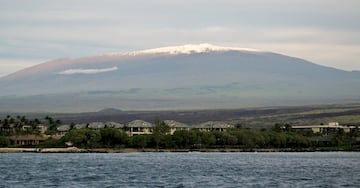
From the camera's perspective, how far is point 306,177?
69.0 m

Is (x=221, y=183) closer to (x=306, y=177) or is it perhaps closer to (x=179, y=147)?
(x=306, y=177)

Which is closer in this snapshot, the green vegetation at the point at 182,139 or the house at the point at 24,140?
the green vegetation at the point at 182,139

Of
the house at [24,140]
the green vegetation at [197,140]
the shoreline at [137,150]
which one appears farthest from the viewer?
the house at [24,140]

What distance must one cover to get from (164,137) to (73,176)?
9163 centimetres

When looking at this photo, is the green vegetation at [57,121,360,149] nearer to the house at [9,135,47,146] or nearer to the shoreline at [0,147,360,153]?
A: the shoreline at [0,147,360,153]

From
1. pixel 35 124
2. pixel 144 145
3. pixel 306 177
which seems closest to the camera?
pixel 306 177

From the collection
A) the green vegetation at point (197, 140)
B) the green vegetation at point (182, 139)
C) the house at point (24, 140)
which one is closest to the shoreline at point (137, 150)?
the green vegetation at point (182, 139)

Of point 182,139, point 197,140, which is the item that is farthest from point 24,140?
point 197,140

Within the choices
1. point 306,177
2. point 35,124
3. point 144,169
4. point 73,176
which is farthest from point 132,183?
point 35,124

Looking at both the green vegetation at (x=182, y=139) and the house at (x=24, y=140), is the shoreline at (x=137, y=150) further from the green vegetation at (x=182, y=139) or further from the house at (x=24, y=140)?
the house at (x=24, y=140)

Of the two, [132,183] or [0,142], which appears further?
[0,142]

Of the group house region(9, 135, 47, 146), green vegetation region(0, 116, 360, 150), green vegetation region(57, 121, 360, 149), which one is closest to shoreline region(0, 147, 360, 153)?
green vegetation region(0, 116, 360, 150)

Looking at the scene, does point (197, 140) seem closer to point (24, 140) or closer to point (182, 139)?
point (182, 139)

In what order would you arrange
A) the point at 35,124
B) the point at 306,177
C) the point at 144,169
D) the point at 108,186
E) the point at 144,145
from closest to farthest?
the point at 108,186
the point at 306,177
the point at 144,169
the point at 144,145
the point at 35,124
